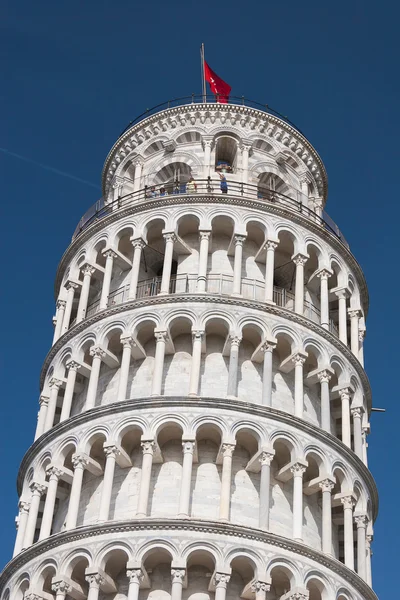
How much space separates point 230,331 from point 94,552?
841 centimetres

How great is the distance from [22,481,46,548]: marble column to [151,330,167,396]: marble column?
4.72 m

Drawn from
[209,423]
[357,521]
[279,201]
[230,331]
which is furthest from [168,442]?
[279,201]

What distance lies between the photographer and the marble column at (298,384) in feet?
113

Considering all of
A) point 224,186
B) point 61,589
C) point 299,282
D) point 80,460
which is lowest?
point 61,589

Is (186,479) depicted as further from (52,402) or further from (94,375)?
(52,402)

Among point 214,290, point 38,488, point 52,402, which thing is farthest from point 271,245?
point 38,488

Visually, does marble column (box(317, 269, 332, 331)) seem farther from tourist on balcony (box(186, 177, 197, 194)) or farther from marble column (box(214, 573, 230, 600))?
marble column (box(214, 573, 230, 600))

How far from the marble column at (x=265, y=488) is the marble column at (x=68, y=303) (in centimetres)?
979

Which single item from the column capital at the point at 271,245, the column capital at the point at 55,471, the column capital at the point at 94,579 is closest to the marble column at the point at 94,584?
the column capital at the point at 94,579

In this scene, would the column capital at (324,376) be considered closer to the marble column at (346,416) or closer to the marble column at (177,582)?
the marble column at (346,416)

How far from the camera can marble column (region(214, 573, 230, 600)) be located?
2964 cm

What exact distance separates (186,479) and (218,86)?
21295mm

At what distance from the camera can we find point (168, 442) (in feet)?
111

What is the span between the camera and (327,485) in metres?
33.4
